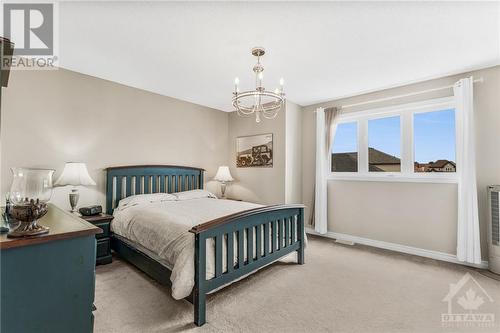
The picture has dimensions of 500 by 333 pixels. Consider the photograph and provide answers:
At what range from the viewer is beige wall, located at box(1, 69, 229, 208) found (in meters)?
2.80

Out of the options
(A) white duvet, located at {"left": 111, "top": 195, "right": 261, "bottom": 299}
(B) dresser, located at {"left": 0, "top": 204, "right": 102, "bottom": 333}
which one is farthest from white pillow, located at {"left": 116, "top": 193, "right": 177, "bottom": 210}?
(B) dresser, located at {"left": 0, "top": 204, "right": 102, "bottom": 333}

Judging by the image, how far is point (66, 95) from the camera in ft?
10.3

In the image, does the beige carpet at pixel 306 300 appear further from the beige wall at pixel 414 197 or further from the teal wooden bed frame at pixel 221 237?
the beige wall at pixel 414 197

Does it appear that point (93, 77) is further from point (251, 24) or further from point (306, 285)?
point (306, 285)

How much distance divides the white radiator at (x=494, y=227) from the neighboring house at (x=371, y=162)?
1.08 m

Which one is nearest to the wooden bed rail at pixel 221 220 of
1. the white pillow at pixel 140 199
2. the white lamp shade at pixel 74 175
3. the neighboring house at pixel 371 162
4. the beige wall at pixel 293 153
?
the white pillow at pixel 140 199

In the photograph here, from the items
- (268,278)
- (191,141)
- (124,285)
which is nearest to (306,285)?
(268,278)

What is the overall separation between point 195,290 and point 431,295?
7.39 ft

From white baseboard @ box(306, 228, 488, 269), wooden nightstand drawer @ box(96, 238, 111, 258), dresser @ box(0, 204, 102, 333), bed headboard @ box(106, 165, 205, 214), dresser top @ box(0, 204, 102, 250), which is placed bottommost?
white baseboard @ box(306, 228, 488, 269)

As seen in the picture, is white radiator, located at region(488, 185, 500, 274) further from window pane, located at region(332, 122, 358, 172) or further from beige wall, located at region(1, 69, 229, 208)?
beige wall, located at region(1, 69, 229, 208)

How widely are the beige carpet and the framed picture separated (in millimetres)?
2135

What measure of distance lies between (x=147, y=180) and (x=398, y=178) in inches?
154

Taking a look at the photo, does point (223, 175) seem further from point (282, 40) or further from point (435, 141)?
point (435, 141)

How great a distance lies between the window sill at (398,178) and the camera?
10.5 ft
